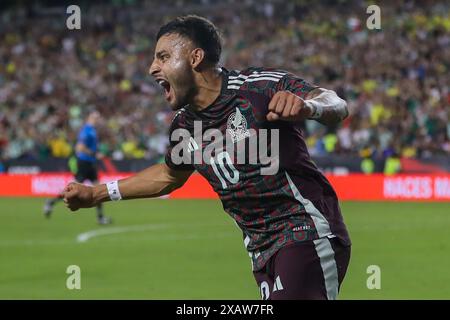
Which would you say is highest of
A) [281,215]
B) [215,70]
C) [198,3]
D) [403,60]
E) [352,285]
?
[198,3]

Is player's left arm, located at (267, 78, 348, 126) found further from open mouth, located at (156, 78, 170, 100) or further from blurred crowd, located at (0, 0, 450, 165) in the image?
blurred crowd, located at (0, 0, 450, 165)

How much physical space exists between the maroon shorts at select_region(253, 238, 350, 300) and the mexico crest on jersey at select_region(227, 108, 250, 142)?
72 centimetres

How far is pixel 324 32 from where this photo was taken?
32.7m

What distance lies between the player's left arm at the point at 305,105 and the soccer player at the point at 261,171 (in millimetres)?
40

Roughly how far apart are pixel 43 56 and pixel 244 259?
25.9m

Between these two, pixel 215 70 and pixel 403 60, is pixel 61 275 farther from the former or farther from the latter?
pixel 403 60

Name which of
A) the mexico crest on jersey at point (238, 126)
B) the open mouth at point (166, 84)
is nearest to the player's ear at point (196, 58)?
the open mouth at point (166, 84)

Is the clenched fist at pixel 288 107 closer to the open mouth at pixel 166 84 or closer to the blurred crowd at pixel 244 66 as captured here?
the open mouth at pixel 166 84

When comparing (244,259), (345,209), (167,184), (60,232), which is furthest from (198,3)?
(167,184)

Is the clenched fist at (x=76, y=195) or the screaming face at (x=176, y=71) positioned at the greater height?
the screaming face at (x=176, y=71)

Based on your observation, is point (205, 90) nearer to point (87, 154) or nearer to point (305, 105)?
point (305, 105)

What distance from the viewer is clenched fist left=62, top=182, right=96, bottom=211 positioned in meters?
6.18

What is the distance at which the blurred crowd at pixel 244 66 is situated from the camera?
90.5 feet

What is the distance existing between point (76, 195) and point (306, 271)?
1.66 m
